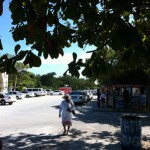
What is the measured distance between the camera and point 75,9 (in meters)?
4.39

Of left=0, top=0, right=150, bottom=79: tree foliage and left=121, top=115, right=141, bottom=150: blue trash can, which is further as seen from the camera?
left=121, top=115, right=141, bottom=150: blue trash can

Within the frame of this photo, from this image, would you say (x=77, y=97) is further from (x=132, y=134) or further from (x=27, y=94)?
(x=27, y=94)

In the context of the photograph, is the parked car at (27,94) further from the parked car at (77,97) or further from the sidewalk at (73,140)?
the sidewalk at (73,140)

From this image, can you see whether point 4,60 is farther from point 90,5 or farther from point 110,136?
point 110,136

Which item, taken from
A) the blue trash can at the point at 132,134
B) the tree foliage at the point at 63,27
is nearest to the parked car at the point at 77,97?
the blue trash can at the point at 132,134

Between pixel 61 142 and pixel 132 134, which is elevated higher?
pixel 132 134

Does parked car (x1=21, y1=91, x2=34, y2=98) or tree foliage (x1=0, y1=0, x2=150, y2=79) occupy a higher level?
tree foliage (x1=0, y1=0, x2=150, y2=79)

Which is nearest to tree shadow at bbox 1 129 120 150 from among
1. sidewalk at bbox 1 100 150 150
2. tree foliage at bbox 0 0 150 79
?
sidewalk at bbox 1 100 150 150

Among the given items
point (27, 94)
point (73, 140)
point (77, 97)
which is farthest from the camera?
point (27, 94)

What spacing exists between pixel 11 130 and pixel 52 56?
12.0 meters

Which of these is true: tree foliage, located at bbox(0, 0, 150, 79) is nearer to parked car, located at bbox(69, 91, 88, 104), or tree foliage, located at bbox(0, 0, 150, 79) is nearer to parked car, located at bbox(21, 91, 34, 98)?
parked car, located at bbox(69, 91, 88, 104)

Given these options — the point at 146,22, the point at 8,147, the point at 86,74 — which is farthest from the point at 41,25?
the point at 8,147

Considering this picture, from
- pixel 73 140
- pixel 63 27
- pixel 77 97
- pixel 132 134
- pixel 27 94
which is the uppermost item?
pixel 63 27

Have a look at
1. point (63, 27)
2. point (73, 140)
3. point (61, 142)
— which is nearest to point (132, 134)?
point (61, 142)
